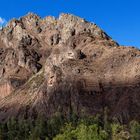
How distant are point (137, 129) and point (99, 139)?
4587 centimetres

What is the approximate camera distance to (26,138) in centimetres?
19012

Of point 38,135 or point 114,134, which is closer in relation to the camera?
point 114,134

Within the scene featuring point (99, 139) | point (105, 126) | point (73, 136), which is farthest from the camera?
point (105, 126)

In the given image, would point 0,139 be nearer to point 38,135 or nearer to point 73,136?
point 38,135

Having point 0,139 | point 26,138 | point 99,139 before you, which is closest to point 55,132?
point 26,138

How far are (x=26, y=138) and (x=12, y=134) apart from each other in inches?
439

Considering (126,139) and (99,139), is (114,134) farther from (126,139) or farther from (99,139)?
(99,139)

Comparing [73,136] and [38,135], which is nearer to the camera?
[73,136]

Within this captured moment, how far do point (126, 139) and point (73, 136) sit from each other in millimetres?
25685

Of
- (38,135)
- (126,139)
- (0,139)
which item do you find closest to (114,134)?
(126,139)

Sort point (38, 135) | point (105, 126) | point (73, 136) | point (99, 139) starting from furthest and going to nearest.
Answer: point (105, 126)
point (38, 135)
point (73, 136)
point (99, 139)

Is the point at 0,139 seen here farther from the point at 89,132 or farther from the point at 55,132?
the point at 89,132

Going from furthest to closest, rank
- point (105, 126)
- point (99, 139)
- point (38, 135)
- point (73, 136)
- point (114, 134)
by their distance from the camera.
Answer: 1. point (105, 126)
2. point (38, 135)
3. point (114, 134)
4. point (73, 136)
5. point (99, 139)

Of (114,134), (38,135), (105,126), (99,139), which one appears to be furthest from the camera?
(105,126)
